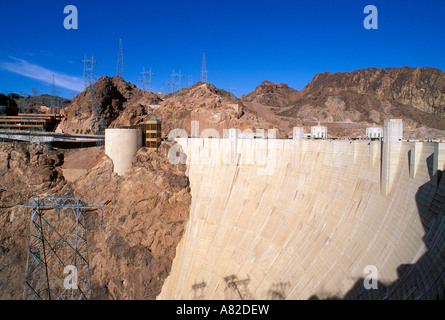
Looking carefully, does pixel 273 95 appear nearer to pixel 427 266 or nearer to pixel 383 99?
pixel 383 99

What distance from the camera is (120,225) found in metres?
35.9

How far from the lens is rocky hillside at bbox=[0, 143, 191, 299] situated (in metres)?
33.8

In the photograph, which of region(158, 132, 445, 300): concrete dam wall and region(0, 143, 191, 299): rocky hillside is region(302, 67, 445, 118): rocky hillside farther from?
region(0, 143, 191, 299): rocky hillside

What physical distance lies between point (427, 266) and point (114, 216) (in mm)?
32365

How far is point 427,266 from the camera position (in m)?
13.5

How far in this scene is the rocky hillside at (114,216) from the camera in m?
33.8

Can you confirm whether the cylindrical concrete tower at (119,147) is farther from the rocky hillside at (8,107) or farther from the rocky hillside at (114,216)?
the rocky hillside at (8,107)

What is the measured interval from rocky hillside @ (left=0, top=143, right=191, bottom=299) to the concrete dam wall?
215 cm

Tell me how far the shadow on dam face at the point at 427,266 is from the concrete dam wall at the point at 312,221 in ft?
0.20

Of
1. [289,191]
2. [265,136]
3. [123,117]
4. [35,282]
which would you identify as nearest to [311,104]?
[265,136]

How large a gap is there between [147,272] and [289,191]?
18.5 m

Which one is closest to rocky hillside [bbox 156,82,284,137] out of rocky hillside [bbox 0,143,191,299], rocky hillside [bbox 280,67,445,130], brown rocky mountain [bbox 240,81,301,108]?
rocky hillside [bbox 0,143,191,299]

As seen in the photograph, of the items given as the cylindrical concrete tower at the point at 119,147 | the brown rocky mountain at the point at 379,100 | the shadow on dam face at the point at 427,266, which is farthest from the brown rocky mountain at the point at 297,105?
the shadow on dam face at the point at 427,266

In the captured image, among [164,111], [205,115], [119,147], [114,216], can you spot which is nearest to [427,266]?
[114,216]
